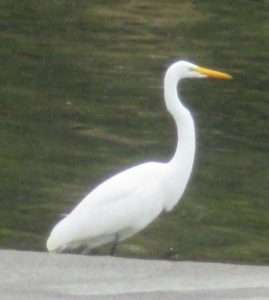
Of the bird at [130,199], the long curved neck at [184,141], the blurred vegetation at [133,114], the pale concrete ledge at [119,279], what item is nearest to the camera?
the pale concrete ledge at [119,279]

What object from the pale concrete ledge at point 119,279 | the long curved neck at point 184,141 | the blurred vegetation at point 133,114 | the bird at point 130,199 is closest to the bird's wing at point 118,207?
the bird at point 130,199

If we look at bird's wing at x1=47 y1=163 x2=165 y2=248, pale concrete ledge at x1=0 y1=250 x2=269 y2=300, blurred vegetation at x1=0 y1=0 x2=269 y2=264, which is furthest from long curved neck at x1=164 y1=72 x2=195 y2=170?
pale concrete ledge at x1=0 y1=250 x2=269 y2=300

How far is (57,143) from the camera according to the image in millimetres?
12047

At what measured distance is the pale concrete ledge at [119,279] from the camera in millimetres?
5855

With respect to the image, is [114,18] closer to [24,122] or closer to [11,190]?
[24,122]

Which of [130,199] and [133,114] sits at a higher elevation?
[130,199]

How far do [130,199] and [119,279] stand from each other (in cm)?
219

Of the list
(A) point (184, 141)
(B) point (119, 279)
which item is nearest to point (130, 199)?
(A) point (184, 141)

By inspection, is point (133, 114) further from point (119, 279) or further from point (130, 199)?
point (119, 279)

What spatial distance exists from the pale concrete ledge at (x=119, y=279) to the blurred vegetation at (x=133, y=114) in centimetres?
279

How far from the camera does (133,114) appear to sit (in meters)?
13.2

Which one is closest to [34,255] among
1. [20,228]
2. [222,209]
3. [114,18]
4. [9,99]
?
[20,228]

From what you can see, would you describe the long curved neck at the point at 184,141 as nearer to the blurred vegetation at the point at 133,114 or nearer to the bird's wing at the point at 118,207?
the bird's wing at the point at 118,207

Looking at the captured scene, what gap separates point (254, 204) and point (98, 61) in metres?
5.24
